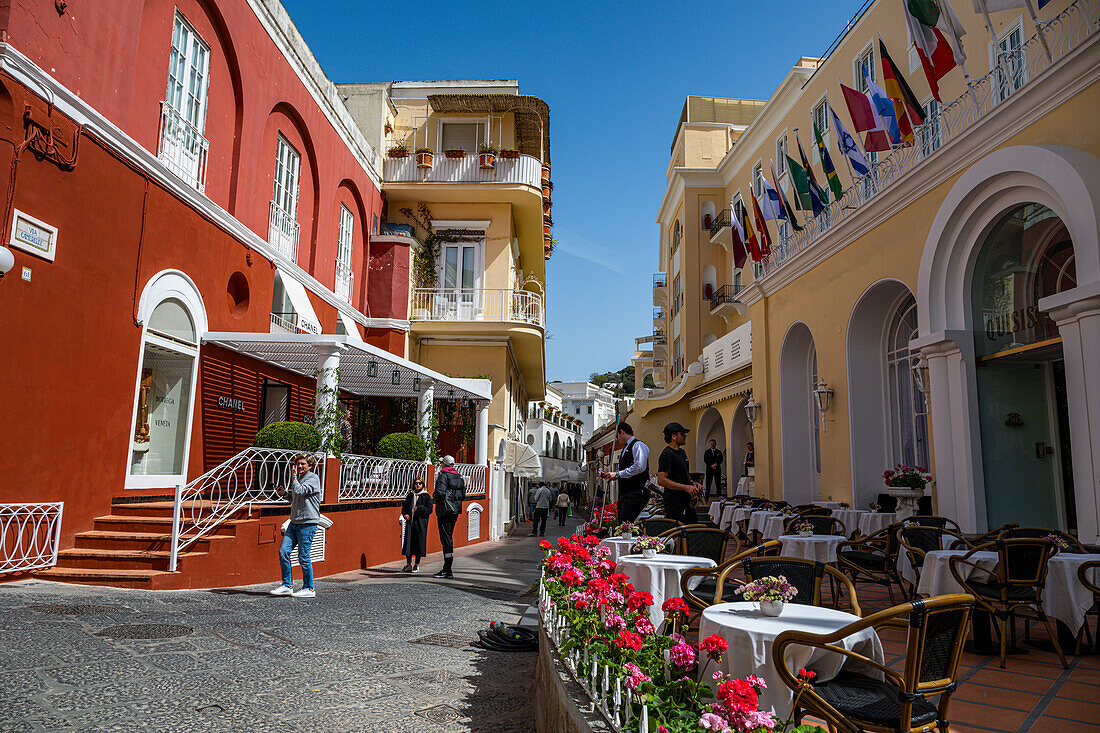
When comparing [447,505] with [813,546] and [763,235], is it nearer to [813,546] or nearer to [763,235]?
[813,546]

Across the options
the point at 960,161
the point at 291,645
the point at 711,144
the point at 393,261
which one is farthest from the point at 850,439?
the point at 711,144

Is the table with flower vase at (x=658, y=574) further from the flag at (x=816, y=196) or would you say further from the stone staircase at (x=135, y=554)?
the flag at (x=816, y=196)

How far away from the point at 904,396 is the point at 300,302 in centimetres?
1191

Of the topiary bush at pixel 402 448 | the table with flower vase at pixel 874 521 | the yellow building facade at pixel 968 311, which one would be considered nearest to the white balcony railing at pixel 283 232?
the topiary bush at pixel 402 448

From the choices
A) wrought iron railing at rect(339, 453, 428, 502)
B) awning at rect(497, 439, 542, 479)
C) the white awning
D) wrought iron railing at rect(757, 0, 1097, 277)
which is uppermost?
wrought iron railing at rect(757, 0, 1097, 277)

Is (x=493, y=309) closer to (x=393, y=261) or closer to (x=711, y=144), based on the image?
(x=393, y=261)

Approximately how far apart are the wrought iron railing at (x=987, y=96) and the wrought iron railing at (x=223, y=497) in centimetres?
975

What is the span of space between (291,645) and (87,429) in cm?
518

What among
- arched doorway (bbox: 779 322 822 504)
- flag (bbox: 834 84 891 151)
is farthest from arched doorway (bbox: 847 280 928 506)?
flag (bbox: 834 84 891 151)

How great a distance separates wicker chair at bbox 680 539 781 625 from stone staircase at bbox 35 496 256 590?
5.93 metres

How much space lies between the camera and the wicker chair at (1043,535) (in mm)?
5652

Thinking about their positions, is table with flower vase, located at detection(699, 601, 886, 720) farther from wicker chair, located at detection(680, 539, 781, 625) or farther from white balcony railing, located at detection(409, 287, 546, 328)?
white balcony railing, located at detection(409, 287, 546, 328)

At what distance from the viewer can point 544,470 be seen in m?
27.6

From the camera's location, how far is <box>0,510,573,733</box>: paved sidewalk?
3.90 m
